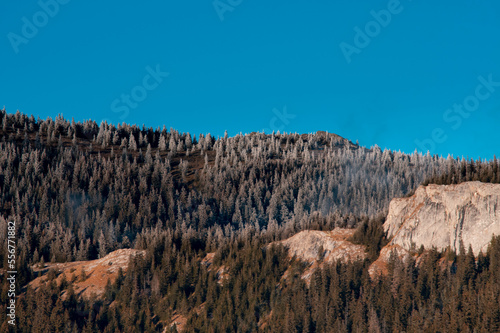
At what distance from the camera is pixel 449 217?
15875 centimetres

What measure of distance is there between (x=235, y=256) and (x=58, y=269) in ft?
196

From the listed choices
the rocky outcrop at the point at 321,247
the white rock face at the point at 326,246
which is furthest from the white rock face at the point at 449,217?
the rocky outcrop at the point at 321,247

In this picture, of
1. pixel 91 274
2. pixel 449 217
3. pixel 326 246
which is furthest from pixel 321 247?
pixel 91 274

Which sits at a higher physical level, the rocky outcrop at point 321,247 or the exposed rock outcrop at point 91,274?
the rocky outcrop at point 321,247

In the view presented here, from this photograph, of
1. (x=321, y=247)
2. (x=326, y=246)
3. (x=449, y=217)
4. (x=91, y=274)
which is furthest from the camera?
(x=91, y=274)

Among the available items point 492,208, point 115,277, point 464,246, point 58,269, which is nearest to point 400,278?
point 464,246

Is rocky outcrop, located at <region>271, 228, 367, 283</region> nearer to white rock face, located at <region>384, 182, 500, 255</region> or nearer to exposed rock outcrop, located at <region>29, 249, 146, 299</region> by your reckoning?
white rock face, located at <region>384, 182, 500, 255</region>

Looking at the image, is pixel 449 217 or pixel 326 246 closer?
pixel 449 217

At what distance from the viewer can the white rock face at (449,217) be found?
15025 centimetres

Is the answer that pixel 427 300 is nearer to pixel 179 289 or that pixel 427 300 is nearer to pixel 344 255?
pixel 344 255

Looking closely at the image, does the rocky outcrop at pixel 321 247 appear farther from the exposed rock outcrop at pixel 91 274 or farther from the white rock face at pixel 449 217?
the exposed rock outcrop at pixel 91 274

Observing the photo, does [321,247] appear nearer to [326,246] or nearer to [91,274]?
[326,246]

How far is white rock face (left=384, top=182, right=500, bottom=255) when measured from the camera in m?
150

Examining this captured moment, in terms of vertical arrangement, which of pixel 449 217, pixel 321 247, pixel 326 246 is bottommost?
pixel 321 247
